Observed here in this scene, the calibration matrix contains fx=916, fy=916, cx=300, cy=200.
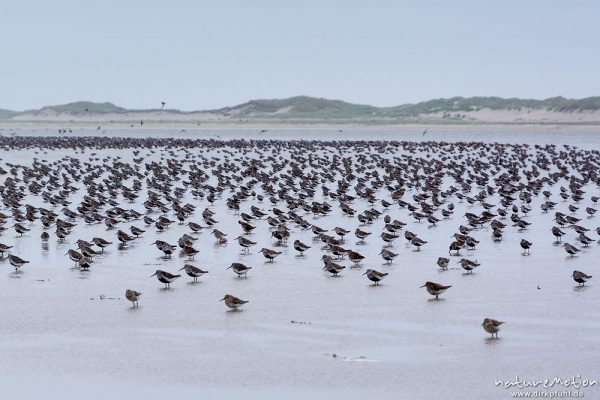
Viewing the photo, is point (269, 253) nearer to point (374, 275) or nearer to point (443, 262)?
point (374, 275)

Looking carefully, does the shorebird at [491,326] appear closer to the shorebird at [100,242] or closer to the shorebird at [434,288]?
the shorebird at [434,288]

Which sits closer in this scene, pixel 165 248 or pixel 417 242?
pixel 165 248

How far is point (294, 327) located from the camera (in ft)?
47.8

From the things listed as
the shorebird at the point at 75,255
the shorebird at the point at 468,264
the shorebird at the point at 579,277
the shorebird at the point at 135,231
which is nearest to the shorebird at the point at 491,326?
the shorebird at the point at 579,277

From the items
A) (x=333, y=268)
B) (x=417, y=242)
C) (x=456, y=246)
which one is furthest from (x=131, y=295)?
(x=417, y=242)

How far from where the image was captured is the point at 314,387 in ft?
37.8

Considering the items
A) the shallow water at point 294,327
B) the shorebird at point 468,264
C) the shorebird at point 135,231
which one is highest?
the shorebird at point 468,264

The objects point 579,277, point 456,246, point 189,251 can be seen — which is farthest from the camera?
point 456,246

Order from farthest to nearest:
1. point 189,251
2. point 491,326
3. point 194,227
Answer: point 194,227
point 189,251
point 491,326

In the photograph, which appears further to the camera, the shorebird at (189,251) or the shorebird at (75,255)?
the shorebird at (189,251)

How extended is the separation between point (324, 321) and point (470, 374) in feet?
11.7

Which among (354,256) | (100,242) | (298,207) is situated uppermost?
(354,256)

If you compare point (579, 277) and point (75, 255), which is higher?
point (579, 277)

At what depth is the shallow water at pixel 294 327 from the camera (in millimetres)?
11766
